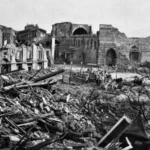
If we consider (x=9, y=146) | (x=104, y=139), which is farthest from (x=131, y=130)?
(x=9, y=146)

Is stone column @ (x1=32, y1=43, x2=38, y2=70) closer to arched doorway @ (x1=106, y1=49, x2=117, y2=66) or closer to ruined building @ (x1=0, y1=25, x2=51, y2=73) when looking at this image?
ruined building @ (x1=0, y1=25, x2=51, y2=73)

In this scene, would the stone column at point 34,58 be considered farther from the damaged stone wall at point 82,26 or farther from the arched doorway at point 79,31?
the arched doorway at point 79,31

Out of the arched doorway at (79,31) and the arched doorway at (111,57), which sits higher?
the arched doorway at (79,31)

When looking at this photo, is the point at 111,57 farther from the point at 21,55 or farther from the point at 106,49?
the point at 21,55

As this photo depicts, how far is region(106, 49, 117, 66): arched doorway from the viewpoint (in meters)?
33.6

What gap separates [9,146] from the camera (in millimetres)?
5082

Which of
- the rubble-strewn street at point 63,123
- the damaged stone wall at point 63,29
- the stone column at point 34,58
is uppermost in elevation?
the damaged stone wall at point 63,29

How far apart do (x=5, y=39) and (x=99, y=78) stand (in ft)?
81.6

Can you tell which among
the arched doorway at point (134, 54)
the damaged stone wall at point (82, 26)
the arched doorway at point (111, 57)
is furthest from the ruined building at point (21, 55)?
the arched doorway at point (134, 54)

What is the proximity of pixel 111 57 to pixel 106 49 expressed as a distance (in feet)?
6.59

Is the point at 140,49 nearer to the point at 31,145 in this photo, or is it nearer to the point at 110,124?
the point at 110,124

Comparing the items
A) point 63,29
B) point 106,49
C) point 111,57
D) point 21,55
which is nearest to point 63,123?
point 21,55

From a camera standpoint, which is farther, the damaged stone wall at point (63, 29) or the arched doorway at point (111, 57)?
the damaged stone wall at point (63, 29)

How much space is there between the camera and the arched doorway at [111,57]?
33.6 metres
